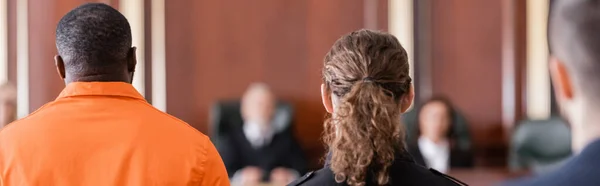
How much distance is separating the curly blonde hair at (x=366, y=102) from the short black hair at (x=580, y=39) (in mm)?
626

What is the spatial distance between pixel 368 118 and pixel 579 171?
2.27 feet

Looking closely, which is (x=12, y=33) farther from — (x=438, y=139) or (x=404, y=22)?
(x=438, y=139)

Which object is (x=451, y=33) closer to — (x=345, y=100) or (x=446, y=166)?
(x=446, y=166)

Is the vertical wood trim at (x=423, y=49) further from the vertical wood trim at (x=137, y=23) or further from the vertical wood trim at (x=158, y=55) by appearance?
the vertical wood trim at (x=137, y=23)

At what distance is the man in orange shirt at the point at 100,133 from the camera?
70.3 inches

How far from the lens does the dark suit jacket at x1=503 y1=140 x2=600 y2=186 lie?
3.53 ft

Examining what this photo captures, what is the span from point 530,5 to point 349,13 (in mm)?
1157

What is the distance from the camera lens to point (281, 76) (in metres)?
6.33

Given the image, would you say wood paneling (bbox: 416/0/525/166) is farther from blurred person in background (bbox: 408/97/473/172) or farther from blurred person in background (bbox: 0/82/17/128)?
blurred person in background (bbox: 0/82/17/128)

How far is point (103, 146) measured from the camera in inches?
71.1

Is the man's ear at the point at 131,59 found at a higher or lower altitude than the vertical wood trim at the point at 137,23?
lower

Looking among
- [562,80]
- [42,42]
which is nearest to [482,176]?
[42,42]

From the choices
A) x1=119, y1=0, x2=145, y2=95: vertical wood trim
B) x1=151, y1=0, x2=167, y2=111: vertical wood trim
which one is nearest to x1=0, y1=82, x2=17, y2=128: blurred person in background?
x1=119, y1=0, x2=145, y2=95: vertical wood trim

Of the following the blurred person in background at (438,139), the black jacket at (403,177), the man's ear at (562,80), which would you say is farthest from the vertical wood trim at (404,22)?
the man's ear at (562,80)
